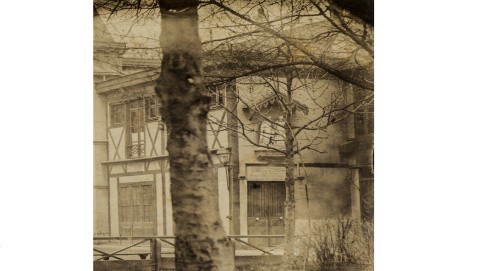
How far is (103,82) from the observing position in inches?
142

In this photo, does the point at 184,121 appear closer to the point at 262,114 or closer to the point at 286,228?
the point at 262,114

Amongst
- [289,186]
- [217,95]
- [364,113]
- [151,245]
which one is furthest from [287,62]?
[151,245]

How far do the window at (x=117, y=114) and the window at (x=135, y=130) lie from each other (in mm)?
52

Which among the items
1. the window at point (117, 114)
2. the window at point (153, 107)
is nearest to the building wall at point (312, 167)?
the window at point (153, 107)

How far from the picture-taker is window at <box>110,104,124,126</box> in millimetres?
3621

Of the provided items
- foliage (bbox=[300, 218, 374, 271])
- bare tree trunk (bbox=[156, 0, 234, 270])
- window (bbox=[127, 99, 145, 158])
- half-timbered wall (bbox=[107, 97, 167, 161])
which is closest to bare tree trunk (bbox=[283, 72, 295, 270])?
foliage (bbox=[300, 218, 374, 271])

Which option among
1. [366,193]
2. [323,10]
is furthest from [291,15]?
[366,193]

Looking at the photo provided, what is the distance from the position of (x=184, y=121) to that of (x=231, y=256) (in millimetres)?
942

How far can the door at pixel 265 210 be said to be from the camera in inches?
142

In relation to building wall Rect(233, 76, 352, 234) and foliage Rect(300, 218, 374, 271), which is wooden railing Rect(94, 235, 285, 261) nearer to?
building wall Rect(233, 76, 352, 234)

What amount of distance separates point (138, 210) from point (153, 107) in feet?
2.26

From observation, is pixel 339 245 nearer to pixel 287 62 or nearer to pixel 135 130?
pixel 287 62

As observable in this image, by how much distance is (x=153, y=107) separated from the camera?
364cm

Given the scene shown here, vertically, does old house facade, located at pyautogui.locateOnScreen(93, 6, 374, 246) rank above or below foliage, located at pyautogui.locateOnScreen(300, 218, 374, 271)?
above
